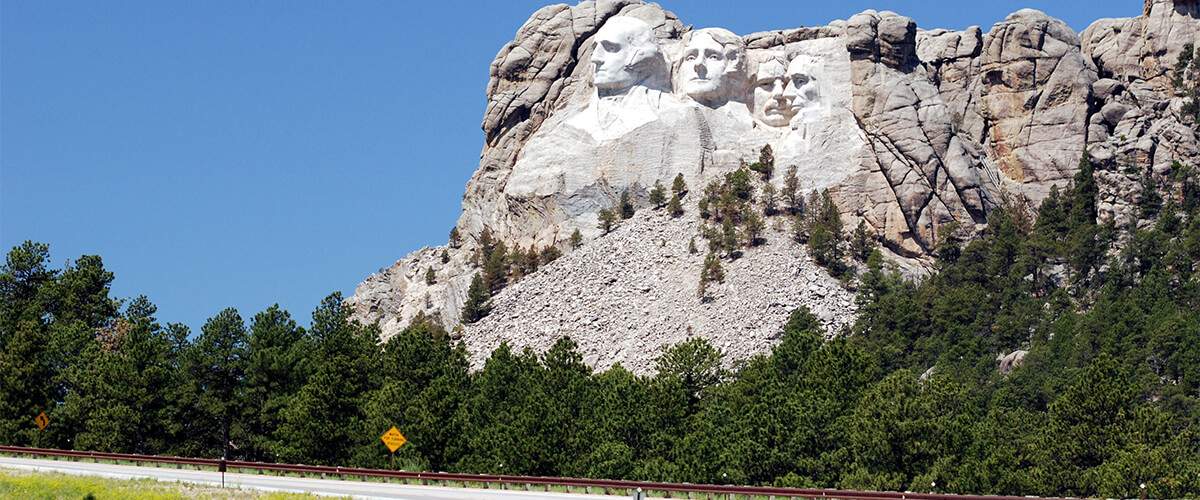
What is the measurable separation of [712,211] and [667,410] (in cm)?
5069

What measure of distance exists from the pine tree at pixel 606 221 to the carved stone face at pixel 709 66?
9.81 meters

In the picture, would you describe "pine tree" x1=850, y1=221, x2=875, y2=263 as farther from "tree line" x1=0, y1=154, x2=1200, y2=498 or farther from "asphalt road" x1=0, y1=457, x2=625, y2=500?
"asphalt road" x1=0, y1=457, x2=625, y2=500

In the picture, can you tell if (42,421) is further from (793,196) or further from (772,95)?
(772,95)

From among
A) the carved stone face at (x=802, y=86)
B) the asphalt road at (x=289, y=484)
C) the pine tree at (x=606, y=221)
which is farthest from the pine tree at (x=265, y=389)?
the carved stone face at (x=802, y=86)

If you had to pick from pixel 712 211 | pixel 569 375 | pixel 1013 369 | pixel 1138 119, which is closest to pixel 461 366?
pixel 569 375

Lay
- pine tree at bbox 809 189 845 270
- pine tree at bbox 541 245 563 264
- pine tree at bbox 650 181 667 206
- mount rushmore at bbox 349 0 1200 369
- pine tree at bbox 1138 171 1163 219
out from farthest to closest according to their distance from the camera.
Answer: pine tree at bbox 650 181 667 206
pine tree at bbox 541 245 563 264
mount rushmore at bbox 349 0 1200 369
pine tree at bbox 809 189 845 270
pine tree at bbox 1138 171 1163 219

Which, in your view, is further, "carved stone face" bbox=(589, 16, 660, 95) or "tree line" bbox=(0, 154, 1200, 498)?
"carved stone face" bbox=(589, 16, 660, 95)

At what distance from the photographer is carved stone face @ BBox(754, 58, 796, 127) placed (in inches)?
5807

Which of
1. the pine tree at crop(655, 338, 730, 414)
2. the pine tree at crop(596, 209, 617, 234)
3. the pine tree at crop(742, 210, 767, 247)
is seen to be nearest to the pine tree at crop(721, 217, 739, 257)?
the pine tree at crop(742, 210, 767, 247)

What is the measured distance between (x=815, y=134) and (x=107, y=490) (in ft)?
274

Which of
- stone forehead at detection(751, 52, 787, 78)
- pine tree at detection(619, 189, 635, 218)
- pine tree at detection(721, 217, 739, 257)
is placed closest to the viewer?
pine tree at detection(721, 217, 739, 257)

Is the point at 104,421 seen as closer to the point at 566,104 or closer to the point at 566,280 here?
the point at 566,280

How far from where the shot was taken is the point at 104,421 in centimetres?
10031

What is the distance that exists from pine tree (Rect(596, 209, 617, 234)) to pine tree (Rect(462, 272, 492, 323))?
8.61 metres
